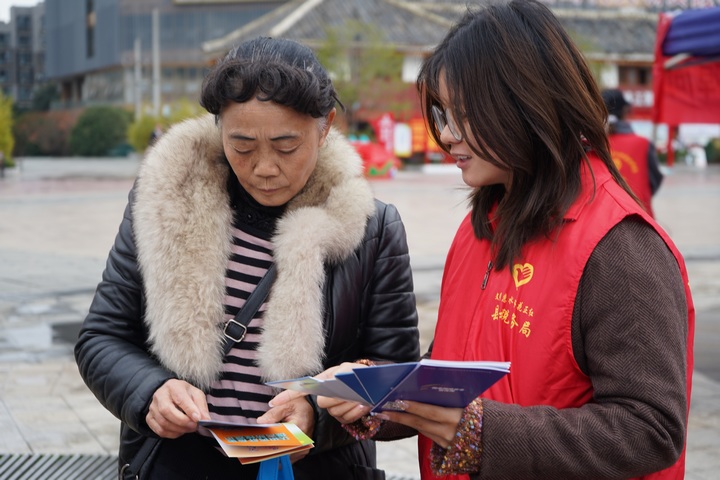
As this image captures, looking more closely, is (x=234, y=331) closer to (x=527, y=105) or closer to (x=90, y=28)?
(x=527, y=105)

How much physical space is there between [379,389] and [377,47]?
3151 cm

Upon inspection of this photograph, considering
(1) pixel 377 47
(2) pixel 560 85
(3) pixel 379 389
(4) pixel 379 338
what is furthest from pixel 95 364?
(1) pixel 377 47

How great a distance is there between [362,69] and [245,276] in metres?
30.7

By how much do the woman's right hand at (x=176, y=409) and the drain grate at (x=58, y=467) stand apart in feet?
6.37

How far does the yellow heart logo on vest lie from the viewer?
150 cm

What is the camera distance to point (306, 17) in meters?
36.9

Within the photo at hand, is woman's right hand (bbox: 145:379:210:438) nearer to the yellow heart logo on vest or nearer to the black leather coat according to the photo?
the black leather coat

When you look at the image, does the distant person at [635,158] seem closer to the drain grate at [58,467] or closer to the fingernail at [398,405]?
the drain grate at [58,467]

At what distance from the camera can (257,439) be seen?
160cm

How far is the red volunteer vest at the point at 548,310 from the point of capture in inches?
56.0

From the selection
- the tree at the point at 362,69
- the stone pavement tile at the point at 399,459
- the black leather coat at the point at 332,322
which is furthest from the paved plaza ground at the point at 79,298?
the tree at the point at 362,69

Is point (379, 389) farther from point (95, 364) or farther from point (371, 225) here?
point (95, 364)

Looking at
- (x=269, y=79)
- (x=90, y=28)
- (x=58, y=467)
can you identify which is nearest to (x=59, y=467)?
(x=58, y=467)

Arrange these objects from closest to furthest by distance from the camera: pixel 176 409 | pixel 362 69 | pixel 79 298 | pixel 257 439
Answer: pixel 257 439 → pixel 176 409 → pixel 79 298 → pixel 362 69
